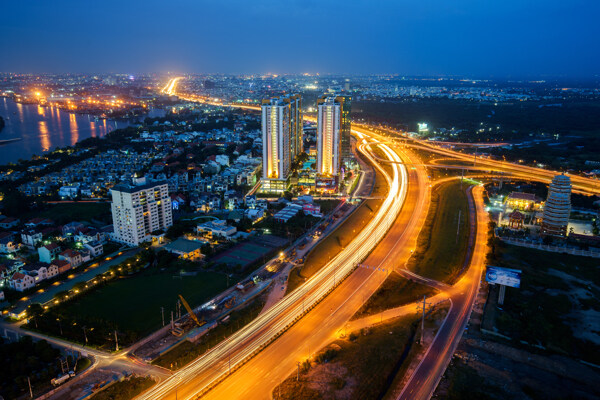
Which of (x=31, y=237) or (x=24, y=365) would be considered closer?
(x=24, y=365)

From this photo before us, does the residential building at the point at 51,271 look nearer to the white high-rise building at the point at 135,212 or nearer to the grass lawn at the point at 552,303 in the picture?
the white high-rise building at the point at 135,212

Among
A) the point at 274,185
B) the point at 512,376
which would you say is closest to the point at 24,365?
the point at 512,376

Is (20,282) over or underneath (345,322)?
over

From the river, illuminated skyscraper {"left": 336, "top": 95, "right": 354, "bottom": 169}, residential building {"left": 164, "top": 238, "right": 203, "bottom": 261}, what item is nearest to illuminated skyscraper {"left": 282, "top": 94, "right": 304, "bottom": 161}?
illuminated skyscraper {"left": 336, "top": 95, "right": 354, "bottom": 169}

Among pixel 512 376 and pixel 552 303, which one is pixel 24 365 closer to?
pixel 512 376

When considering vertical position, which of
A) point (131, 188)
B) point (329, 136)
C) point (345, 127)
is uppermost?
point (345, 127)

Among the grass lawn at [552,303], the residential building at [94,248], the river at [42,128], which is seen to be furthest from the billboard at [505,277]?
the river at [42,128]
